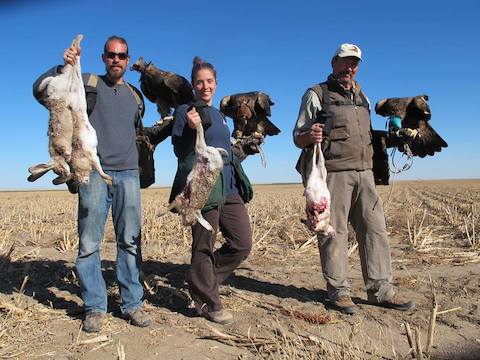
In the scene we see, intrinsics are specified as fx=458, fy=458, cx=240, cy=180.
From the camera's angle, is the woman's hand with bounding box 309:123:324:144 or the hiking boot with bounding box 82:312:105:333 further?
the woman's hand with bounding box 309:123:324:144

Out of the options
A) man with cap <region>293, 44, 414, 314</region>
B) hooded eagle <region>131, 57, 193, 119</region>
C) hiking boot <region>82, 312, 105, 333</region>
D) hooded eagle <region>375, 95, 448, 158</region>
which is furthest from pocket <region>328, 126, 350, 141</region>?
hiking boot <region>82, 312, 105, 333</region>

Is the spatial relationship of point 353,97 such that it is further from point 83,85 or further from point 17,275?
point 17,275

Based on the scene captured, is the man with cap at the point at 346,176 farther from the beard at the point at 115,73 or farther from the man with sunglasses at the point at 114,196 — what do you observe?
the beard at the point at 115,73

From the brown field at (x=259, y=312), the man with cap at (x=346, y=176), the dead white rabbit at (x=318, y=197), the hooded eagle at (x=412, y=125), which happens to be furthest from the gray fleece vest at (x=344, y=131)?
the brown field at (x=259, y=312)

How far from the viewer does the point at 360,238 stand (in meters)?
4.73

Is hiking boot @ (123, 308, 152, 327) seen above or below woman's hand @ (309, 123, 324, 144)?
below

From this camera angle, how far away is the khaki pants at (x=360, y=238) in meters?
4.49

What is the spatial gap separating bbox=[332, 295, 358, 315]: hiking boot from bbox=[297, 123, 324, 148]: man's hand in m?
1.50

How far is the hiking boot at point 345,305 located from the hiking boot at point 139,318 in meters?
1.76

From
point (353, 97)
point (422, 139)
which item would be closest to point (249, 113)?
point (353, 97)

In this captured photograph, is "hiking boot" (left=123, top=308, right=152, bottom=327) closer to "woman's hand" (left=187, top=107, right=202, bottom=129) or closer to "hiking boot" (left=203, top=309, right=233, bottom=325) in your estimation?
"hiking boot" (left=203, top=309, right=233, bottom=325)

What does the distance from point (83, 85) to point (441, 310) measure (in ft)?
12.3

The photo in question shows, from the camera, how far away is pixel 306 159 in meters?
A: 4.53

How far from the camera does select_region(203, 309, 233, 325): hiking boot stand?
4035mm
